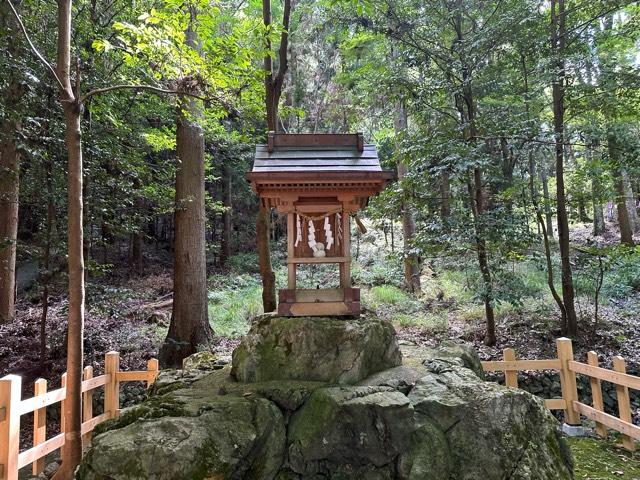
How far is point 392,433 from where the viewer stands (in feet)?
11.4

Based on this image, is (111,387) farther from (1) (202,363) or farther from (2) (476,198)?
(2) (476,198)

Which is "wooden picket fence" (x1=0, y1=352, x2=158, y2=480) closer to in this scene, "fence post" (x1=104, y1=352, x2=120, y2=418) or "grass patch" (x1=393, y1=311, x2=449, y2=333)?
"fence post" (x1=104, y1=352, x2=120, y2=418)

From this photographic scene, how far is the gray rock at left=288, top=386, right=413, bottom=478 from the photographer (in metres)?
3.46

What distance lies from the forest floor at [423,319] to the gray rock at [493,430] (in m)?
1.27

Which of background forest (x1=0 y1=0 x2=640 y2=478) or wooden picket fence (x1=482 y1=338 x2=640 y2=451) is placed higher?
background forest (x1=0 y1=0 x2=640 y2=478)

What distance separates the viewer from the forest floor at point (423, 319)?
7105 millimetres

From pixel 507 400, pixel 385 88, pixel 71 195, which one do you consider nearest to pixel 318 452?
pixel 507 400

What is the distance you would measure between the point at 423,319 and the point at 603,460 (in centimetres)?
524

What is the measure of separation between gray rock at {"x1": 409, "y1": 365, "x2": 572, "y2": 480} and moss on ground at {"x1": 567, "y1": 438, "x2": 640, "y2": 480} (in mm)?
1020

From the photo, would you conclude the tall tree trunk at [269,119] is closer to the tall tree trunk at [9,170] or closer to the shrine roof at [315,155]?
the shrine roof at [315,155]

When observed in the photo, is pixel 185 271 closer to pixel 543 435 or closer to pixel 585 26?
pixel 543 435

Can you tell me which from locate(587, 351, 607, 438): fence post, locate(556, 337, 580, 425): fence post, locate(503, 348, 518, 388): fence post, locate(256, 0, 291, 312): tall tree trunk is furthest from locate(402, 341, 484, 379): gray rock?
locate(256, 0, 291, 312): tall tree trunk

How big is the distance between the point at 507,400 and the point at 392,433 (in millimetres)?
1163

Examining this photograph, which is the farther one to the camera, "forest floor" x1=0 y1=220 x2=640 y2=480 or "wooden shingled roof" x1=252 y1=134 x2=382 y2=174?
"forest floor" x1=0 y1=220 x2=640 y2=480
